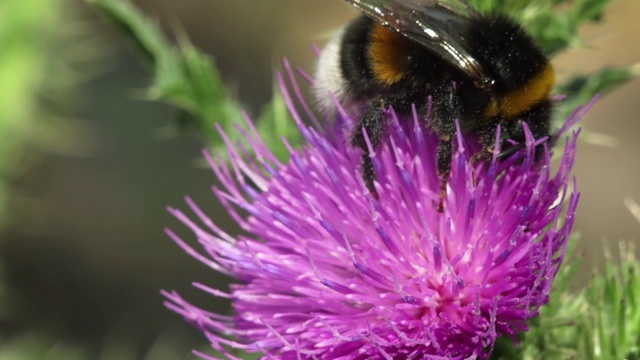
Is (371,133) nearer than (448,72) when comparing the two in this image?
No

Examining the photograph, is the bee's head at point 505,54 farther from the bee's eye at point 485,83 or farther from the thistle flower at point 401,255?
the thistle flower at point 401,255

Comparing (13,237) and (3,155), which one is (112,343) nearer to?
(13,237)

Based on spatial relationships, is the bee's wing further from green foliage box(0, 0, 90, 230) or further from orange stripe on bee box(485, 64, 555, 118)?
green foliage box(0, 0, 90, 230)

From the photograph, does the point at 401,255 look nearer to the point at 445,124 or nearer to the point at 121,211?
the point at 445,124

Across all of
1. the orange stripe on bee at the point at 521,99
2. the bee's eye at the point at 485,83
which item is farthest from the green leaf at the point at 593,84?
the bee's eye at the point at 485,83

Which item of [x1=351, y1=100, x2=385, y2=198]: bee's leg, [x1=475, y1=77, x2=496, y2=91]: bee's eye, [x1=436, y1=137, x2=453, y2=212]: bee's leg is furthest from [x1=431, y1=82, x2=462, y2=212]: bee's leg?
[x1=351, y1=100, x2=385, y2=198]: bee's leg

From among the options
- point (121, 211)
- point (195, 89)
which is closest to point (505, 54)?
point (195, 89)

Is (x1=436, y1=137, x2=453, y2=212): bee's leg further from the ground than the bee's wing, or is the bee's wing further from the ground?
the bee's wing
